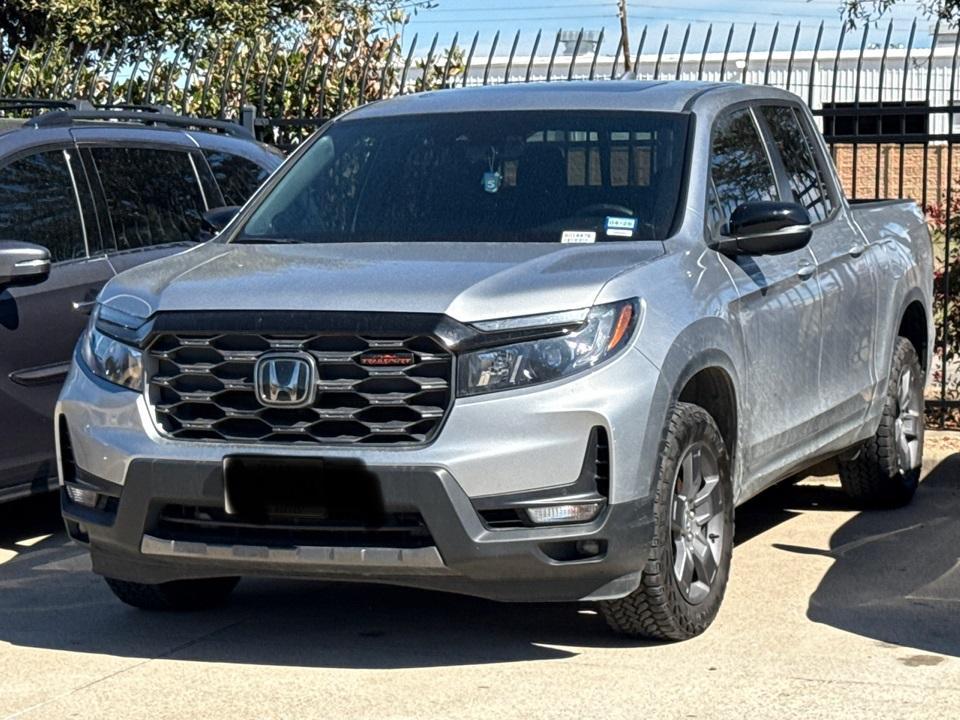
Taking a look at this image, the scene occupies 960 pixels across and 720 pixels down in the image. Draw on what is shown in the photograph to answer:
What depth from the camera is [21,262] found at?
6.79 meters

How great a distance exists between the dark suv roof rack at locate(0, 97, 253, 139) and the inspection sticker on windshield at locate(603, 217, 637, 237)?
9.50 ft

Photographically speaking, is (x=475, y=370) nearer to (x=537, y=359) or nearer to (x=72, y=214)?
(x=537, y=359)

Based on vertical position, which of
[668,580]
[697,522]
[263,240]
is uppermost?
[263,240]

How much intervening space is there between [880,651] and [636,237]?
5.09ft

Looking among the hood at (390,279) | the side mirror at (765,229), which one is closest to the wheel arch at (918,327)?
the side mirror at (765,229)

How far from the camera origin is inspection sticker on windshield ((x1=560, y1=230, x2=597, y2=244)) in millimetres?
5801

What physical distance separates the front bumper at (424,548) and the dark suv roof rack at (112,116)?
2748 millimetres

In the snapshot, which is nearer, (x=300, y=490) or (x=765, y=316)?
(x=300, y=490)

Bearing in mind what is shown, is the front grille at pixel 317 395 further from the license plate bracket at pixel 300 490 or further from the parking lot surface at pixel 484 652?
the parking lot surface at pixel 484 652

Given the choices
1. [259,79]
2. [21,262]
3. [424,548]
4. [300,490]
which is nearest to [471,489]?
[424,548]

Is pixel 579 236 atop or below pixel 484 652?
atop

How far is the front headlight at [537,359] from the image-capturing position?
5.02m

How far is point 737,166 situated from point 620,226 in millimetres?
826

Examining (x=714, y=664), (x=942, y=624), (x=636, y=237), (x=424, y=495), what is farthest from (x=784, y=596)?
(x=424, y=495)
